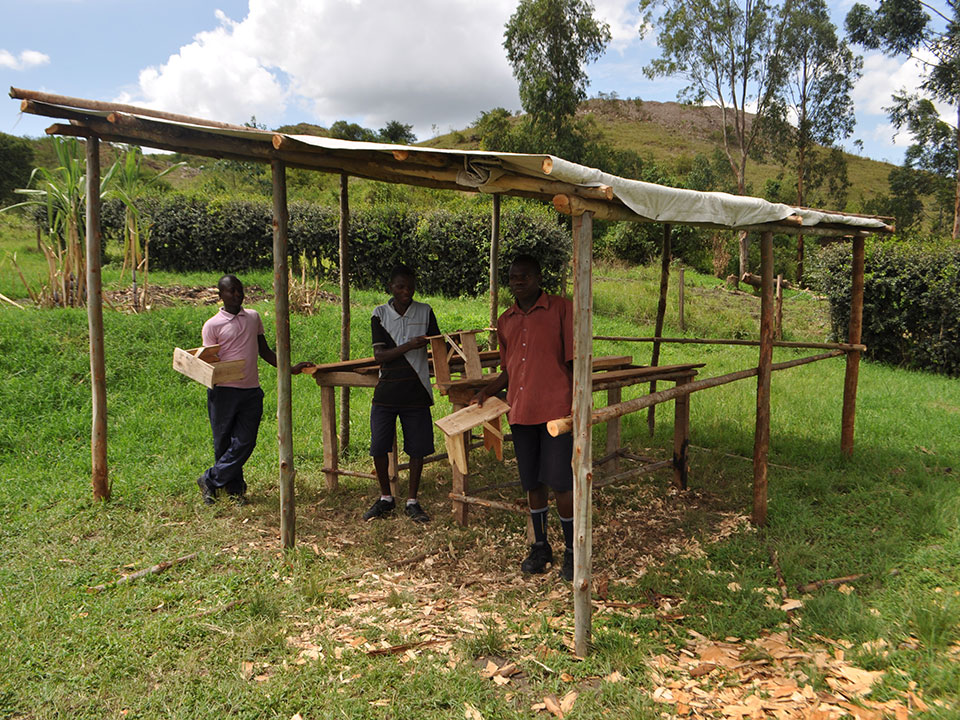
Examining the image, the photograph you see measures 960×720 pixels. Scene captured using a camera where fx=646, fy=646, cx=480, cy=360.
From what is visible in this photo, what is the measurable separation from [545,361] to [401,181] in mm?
2646

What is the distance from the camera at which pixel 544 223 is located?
1530 cm

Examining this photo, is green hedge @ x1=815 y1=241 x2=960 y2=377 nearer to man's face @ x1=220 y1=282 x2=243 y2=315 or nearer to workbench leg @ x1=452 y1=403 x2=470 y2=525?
workbench leg @ x1=452 y1=403 x2=470 y2=525

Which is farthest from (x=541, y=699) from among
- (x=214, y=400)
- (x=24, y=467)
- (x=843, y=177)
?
(x=843, y=177)

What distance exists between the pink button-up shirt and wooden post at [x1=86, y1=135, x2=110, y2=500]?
2.61ft

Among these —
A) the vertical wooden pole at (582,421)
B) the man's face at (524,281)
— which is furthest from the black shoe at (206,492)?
the vertical wooden pole at (582,421)

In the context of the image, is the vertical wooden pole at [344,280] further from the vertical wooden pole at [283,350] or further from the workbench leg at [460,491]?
the workbench leg at [460,491]

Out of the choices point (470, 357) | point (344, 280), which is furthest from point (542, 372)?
point (344, 280)

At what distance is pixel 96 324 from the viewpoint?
5.13 meters

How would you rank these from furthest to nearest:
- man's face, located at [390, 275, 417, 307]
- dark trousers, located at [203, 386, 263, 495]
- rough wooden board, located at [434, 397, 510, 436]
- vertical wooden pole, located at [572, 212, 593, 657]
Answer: dark trousers, located at [203, 386, 263, 495], man's face, located at [390, 275, 417, 307], rough wooden board, located at [434, 397, 510, 436], vertical wooden pole, located at [572, 212, 593, 657]

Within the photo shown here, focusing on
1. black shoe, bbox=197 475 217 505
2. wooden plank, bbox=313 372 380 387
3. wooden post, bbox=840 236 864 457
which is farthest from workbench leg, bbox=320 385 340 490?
wooden post, bbox=840 236 864 457

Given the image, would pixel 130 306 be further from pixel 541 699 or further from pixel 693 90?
pixel 693 90

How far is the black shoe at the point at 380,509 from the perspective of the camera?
5.36m

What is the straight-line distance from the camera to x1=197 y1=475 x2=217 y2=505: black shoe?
5527mm

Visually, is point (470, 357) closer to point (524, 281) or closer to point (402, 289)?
point (402, 289)
